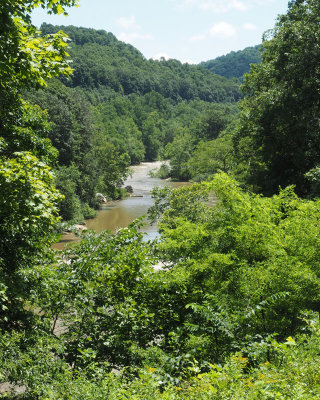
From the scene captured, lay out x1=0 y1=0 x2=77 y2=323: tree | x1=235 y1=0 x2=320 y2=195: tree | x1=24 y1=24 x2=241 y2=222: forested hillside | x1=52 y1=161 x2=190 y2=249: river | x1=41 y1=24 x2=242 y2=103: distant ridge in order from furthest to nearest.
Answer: x1=41 y1=24 x2=242 y2=103: distant ridge, x1=24 y1=24 x2=241 y2=222: forested hillside, x1=52 y1=161 x2=190 y2=249: river, x1=235 y1=0 x2=320 y2=195: tree, x1=0 y1=0 x2=77 y2=323: tree

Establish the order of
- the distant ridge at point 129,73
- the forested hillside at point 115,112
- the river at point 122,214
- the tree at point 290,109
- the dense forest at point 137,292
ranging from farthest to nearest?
1. the distant ridge at point 129,73
2. the forested hillside at point 115,112
3. the river at point 122,214
4. the tree at point 290,109
5. the dense forest at point 137,292

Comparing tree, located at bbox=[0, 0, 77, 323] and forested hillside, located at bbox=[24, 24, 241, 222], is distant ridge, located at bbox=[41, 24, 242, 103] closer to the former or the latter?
forested hillside, located at bbox=[24, 24, 241, 222]

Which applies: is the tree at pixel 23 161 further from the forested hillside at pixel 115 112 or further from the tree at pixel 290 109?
the tree at pixel 290 109

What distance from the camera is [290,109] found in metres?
16.5

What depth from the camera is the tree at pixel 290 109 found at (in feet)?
51.4

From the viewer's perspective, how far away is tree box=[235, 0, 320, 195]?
15.7 meters

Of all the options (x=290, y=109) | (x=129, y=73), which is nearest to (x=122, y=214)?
(x=290, y=109)

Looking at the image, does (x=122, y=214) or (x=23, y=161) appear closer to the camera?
(x=23, y=161)

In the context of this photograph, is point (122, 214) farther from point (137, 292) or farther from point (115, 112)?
point (115, 112)

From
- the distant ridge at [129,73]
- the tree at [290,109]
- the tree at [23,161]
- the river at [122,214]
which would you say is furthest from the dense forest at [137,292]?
the distant ridge at [129,73]

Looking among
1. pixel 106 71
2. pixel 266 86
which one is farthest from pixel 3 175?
pixel 106 71

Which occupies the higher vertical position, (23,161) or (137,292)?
(23,161)

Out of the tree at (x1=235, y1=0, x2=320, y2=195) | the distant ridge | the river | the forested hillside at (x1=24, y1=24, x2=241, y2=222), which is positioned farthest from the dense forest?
the distant ridge

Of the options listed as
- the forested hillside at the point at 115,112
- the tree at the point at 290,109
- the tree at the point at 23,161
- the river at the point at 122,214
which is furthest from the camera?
the forested hillside at the point at 115,112
